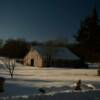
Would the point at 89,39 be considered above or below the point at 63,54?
above

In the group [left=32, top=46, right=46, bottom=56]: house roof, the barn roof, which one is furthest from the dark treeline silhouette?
[left=32, top=46, right=46, bottom=56]: house roof

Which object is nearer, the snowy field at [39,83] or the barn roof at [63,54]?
the snowy field at [39,83]

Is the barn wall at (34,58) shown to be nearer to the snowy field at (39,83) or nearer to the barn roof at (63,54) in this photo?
the barn roof at (63,54)

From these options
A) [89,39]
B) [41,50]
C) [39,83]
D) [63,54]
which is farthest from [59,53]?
[39,83]

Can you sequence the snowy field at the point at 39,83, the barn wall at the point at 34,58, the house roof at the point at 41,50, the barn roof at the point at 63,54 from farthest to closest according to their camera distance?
the house roof at the point at 41,50
the barn roof at the point at 63,54
the barn wall at the point at 34,58
the snowy field at the point at 39,83

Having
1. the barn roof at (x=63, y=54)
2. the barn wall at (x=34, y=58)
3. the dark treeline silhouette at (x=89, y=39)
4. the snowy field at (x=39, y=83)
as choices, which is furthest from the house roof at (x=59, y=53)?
the snowy field at (x=39, y=83)

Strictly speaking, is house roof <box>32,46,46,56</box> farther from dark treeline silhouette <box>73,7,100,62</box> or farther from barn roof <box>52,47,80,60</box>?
dark treeline silhouette <box>73,7,100,62</box>

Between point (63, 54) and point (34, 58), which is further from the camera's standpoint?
point (34, 58)

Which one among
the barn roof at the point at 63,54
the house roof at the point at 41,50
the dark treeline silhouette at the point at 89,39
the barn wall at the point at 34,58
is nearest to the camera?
the barn wall at the point at 34,58

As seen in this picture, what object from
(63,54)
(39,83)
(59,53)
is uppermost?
(59,53)

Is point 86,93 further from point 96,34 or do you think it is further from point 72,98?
point 96,34

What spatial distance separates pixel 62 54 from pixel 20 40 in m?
14.4

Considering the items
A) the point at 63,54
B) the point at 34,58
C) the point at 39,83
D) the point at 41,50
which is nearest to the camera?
the point at 39,83

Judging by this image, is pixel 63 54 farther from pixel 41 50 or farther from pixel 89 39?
pixel 89 39
